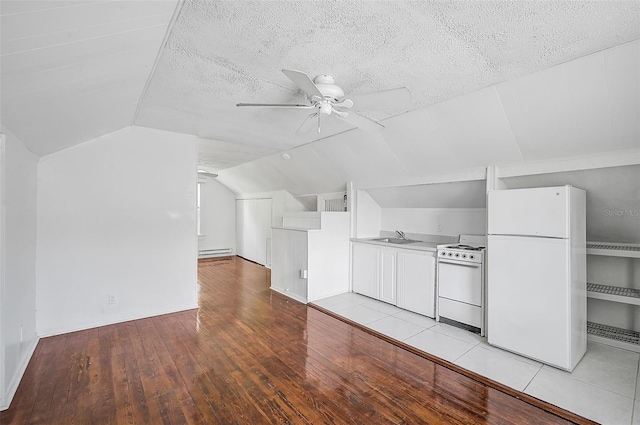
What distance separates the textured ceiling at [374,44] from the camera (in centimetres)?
166

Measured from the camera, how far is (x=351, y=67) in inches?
90.3

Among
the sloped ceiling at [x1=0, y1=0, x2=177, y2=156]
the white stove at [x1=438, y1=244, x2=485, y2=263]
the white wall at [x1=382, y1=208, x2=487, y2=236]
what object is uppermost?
the sloped ceiling at [x1=0, y1=0, x2=177, y2=156]

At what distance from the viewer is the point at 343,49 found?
6.72ft

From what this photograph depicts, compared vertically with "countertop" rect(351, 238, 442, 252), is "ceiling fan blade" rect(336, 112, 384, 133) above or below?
above

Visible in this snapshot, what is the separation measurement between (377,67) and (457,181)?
2016 millimetres

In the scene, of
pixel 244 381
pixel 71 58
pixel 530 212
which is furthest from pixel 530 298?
pixel 71 58

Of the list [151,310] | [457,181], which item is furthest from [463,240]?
[151,310]

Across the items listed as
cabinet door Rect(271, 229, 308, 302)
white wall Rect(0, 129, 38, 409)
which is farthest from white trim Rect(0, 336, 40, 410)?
cabinet door Rect(271, 229, 308, 302)

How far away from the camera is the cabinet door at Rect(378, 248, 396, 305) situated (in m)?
4.20

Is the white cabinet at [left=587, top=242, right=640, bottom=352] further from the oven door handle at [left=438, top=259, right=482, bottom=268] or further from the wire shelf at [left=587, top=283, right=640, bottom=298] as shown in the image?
the oven door handle at [left=438, top=259, right=482, bottom=268]

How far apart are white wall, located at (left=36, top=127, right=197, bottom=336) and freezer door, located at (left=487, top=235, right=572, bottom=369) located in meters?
3.81

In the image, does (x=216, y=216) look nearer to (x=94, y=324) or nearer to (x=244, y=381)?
(x=94, y=324)

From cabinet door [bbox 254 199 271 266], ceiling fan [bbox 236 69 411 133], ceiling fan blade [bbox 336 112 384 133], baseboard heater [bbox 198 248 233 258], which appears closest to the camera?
ceiling fan [bbox 236 69 411 133]

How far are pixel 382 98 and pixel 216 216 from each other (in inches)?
288
